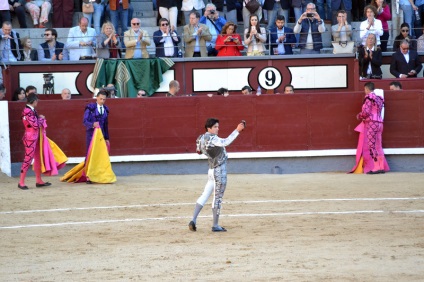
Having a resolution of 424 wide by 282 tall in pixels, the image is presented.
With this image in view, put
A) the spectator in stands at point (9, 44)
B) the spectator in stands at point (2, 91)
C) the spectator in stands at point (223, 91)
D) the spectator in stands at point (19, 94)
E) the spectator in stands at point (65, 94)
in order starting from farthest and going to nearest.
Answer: the spectator in stands at point (223, 91)
the spectator in stands at point (9, 44)
the spectator in stands at point (65, 94)
the spectator in stands at point (19, 94)
the spectator in stands at point (2, 91)

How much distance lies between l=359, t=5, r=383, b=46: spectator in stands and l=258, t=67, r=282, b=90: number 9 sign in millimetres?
1597

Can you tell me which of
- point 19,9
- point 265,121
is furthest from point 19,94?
point 265,121

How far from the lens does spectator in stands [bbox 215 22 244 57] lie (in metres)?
18.0

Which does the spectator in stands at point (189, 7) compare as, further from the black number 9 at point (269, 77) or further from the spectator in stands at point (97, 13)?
the black number 9 at point (269, 77)

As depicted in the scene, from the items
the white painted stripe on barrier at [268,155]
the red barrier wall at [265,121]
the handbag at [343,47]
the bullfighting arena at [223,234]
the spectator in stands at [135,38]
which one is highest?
the spectator in stands at [135,38]

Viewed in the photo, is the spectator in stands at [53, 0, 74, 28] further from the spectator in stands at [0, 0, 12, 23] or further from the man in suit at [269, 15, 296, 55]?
the man in suit at [269, 15, 296, 55]

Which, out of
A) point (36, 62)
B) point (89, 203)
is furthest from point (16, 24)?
point (89, 203)

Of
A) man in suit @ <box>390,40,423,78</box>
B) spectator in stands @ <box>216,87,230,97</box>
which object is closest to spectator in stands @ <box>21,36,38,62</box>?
spectator in stands @ <box>216,87,230,97</box>

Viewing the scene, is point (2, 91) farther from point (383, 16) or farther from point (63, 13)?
point (383, 16)

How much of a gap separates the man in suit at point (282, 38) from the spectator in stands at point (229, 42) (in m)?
0.60

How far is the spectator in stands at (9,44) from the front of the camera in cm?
1755

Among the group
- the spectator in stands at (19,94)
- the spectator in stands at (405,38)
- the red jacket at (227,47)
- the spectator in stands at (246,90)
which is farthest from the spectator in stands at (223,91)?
the spectator in stands at (19,94)

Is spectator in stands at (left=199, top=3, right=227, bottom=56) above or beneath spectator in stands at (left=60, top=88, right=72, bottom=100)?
above

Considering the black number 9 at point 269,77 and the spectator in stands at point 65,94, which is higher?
the black number 9 at point 269,77
